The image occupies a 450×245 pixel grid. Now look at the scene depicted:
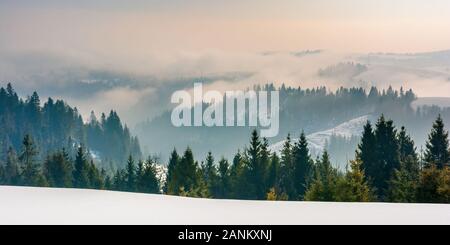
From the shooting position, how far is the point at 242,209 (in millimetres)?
9242

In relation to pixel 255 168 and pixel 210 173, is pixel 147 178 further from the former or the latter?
pixel 255 168

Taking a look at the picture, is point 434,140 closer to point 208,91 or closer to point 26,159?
point 208,91

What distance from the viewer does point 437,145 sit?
33.6ft

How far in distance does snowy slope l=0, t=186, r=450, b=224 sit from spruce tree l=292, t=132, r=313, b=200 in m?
0.85

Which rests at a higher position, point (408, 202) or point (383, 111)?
point (383, 111)

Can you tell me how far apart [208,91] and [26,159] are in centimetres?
289

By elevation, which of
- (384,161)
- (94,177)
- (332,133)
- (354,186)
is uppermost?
(332,133)

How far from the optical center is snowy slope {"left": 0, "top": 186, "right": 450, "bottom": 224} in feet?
25.9

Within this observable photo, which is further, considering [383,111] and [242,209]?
[383,111]

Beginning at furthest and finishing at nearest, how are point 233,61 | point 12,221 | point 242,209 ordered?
point 233,61, point 242,209, point 12,221

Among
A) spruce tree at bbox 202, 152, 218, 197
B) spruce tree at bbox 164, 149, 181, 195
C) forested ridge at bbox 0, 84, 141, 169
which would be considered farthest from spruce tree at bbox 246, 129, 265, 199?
forested ridge at bbox 0, 84, 141, 169

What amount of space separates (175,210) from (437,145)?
350 centimetres

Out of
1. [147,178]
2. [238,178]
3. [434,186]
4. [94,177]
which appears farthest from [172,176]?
[434,186]
